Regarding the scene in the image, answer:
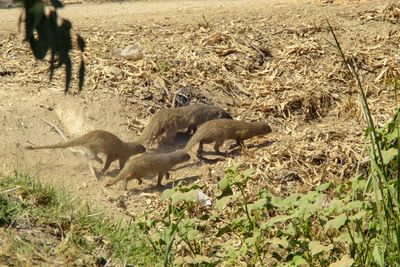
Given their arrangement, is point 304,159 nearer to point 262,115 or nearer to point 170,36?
point 262,115

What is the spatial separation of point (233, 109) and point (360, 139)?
152 cm

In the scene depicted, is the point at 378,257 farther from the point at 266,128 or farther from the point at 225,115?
the point at 225,115

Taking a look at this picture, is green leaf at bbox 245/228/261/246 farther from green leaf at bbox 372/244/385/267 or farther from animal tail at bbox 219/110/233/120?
animal tail at bbox 219/110/233/120

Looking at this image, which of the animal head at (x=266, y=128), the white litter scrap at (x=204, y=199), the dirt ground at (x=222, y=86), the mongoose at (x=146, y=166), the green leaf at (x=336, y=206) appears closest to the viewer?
the green leaf at (x=336, y=206)

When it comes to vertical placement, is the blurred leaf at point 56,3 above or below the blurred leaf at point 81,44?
above

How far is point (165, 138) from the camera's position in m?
9.60

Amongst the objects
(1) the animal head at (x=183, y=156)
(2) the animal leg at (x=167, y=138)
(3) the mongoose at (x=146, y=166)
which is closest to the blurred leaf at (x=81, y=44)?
(3) the mongoose at (x=146, y=166)

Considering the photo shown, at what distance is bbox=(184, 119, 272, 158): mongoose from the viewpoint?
9273 mm

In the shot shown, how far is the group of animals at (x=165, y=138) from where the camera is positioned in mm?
8672

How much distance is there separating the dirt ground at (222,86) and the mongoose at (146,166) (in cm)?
13

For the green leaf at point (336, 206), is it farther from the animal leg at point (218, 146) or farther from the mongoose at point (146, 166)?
the animal leg at point (218, 146)

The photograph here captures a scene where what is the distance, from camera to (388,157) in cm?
573

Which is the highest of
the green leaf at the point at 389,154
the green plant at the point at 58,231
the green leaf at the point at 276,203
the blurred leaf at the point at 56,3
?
the blurred leaf at the point at 56,3

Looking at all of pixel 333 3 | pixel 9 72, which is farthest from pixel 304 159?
pixel 333 3
